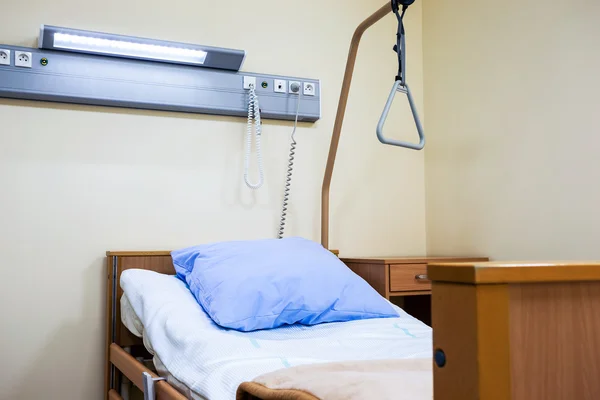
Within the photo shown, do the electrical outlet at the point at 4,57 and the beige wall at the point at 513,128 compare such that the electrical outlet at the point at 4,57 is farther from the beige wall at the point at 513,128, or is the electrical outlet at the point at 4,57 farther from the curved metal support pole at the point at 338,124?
the beige wall at the point at 513,128

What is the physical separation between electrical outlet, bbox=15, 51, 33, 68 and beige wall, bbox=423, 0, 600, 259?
1.77 m

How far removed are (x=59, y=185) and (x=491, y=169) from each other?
1720 mm

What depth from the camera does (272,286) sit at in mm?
1764

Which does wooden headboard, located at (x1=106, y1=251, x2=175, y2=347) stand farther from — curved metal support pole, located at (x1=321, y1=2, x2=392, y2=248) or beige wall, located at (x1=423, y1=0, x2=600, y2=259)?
beige wall, located at (x1=423, y1=0, x2=600, y2=259)

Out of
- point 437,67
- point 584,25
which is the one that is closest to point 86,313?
point 437,67

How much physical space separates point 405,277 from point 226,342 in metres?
1.01

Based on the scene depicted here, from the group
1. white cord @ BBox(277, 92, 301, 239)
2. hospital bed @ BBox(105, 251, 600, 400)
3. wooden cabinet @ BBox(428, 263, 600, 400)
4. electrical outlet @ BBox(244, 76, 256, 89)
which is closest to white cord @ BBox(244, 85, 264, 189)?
electrical outlet @ BBox(244, 76, 256, 89)

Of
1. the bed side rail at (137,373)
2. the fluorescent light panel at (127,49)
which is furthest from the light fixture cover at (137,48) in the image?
the bed side rail at (137,373)

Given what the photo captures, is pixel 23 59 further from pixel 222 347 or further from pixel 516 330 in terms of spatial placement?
pixel 516 330

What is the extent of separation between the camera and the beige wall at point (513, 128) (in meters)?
2.01

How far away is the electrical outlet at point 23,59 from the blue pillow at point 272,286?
917 millimetres

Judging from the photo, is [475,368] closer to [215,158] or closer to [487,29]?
[215,158]

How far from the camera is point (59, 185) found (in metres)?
2.24

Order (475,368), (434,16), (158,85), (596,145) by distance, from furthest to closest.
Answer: (434,16)
(158,85)
(596,145)
(475,368)
